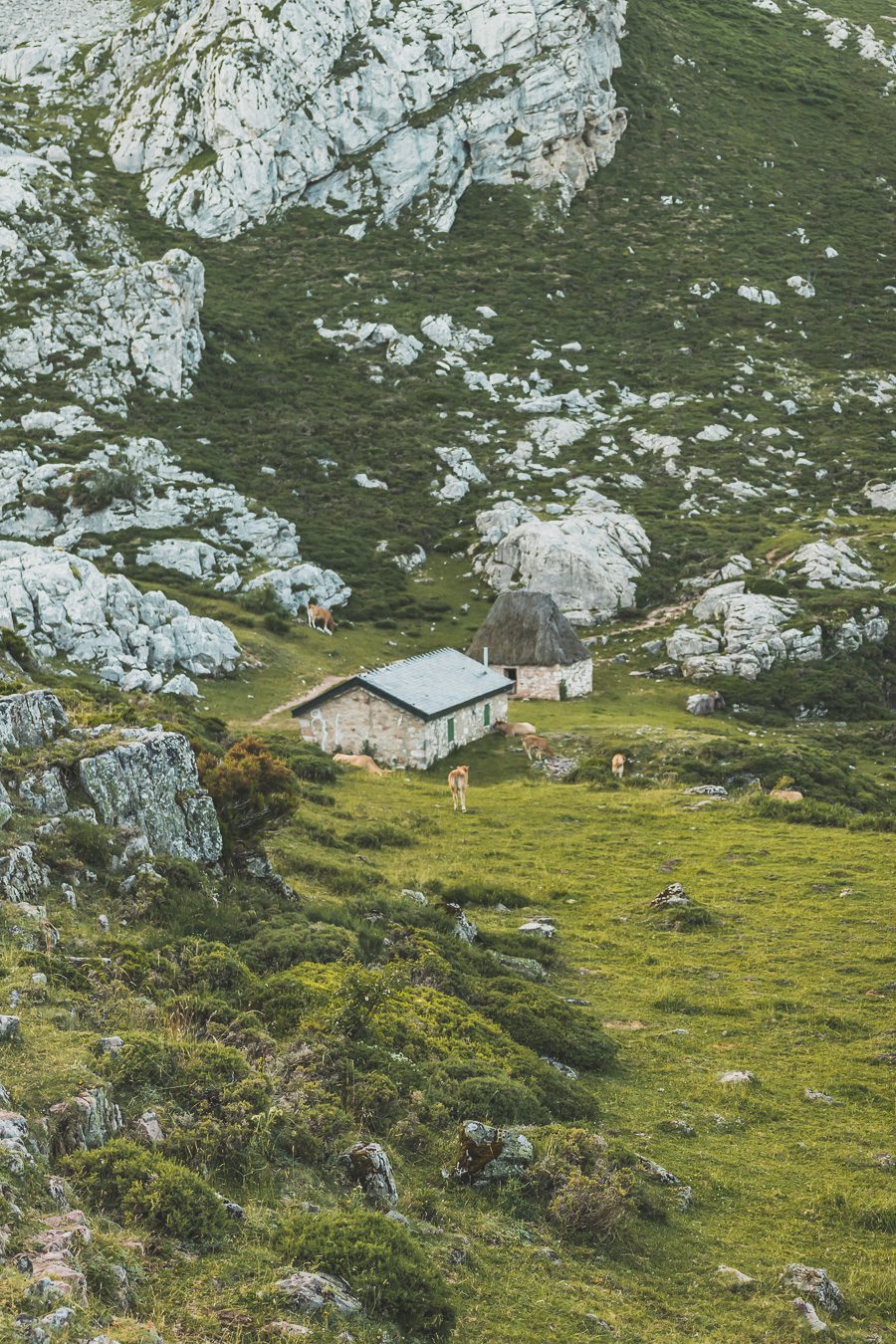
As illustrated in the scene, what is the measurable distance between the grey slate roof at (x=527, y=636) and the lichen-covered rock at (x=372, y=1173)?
47.7m

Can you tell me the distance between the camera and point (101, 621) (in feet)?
173

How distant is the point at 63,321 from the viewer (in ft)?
281

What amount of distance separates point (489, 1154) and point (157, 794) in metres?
8.49

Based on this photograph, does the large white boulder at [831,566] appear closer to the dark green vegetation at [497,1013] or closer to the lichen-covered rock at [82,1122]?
the dark green vegetation at [497,1013]

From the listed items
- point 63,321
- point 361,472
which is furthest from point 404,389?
point 63,321

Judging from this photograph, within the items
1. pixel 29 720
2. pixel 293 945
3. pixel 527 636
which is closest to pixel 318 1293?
pixel 293 945

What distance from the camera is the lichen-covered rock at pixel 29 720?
19719 millimetres

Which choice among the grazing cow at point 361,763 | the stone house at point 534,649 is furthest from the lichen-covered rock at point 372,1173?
the stone house at point 534,649

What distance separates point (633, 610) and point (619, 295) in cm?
4775

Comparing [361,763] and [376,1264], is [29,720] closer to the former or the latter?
[376,1264]

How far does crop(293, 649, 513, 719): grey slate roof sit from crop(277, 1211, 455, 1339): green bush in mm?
34406

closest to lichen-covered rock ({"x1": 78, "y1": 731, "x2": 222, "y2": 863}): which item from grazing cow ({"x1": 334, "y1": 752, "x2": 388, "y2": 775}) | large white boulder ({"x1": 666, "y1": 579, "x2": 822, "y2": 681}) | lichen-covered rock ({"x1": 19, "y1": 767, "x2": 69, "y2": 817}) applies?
lichen-covered rock ({"x1": 19, "y1": 767, "x2": 69, "y2": 817})

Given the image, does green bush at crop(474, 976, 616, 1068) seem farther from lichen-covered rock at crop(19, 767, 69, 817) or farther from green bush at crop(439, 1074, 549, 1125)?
lichen-covered rock at crop(19, 767, 69, 817)

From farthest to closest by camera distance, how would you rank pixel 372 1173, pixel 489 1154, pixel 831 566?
pixel 831 566 → pixel 489 1154 → pixel 372 1173
